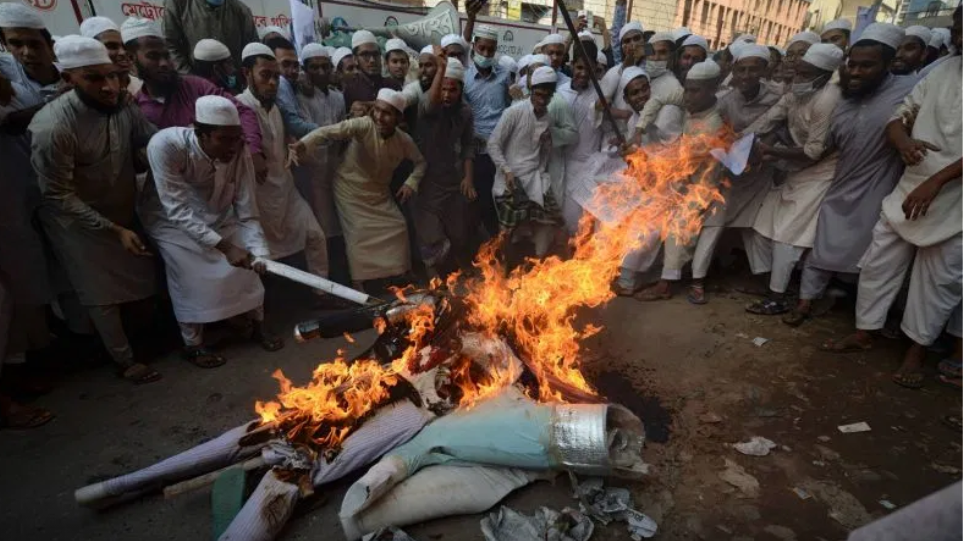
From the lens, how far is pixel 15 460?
362 cm

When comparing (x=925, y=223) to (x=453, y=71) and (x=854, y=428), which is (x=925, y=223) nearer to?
(x=854, y=428)

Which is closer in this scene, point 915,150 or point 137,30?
point 915,150

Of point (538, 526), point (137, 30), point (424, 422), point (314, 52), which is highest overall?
point (137, 30)

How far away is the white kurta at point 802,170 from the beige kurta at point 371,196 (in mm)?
4361

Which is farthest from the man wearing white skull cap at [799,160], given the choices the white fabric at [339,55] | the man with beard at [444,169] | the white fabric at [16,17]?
the white fabric at [16,17]

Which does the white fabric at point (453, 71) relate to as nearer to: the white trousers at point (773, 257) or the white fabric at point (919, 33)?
the white trousers at point (773, 257)

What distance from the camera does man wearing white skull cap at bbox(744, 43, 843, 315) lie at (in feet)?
17.5

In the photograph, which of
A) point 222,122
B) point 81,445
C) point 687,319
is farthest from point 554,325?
point 81,445

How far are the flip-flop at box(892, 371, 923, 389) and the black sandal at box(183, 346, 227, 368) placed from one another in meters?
6.64

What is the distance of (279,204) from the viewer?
5.50 meters

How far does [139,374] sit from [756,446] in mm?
5487

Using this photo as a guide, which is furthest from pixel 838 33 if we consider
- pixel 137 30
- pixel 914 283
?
pixel 137 30

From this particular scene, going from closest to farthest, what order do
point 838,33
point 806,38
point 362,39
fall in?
1. point 362,39
2. point 806,38
3. point 838,33

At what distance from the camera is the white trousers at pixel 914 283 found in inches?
174
